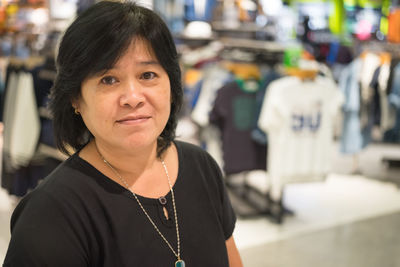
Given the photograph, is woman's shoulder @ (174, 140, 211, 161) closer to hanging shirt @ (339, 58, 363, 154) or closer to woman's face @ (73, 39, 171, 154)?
woman's face @ (73, 39, 171, 154)

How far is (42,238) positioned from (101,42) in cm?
48

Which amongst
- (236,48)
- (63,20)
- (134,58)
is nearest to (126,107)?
(134,58)

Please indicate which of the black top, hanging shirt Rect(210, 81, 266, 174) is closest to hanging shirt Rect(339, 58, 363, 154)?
hanging shirt Rect(210, 81, 266, 174)

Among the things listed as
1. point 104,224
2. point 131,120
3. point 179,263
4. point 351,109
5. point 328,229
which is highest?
point 131,120

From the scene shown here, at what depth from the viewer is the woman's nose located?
3.45ft

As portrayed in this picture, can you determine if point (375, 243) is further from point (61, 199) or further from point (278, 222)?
point (61, 199)

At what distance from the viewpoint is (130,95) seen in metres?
1.05

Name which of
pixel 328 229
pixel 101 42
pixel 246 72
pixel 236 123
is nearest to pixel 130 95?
pixel 101 42

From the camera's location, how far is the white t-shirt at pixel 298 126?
344 cm

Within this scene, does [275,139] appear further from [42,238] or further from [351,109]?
[42,238]

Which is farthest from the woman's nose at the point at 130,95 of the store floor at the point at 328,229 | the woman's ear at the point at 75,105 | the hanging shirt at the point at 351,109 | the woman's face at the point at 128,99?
the hanging shirt at the point at 351,109

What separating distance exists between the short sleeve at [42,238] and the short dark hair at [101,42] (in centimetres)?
28

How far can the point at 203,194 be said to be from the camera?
4.22ft

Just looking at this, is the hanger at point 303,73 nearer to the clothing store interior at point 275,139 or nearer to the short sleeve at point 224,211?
the clothing store interior at point 275,139
